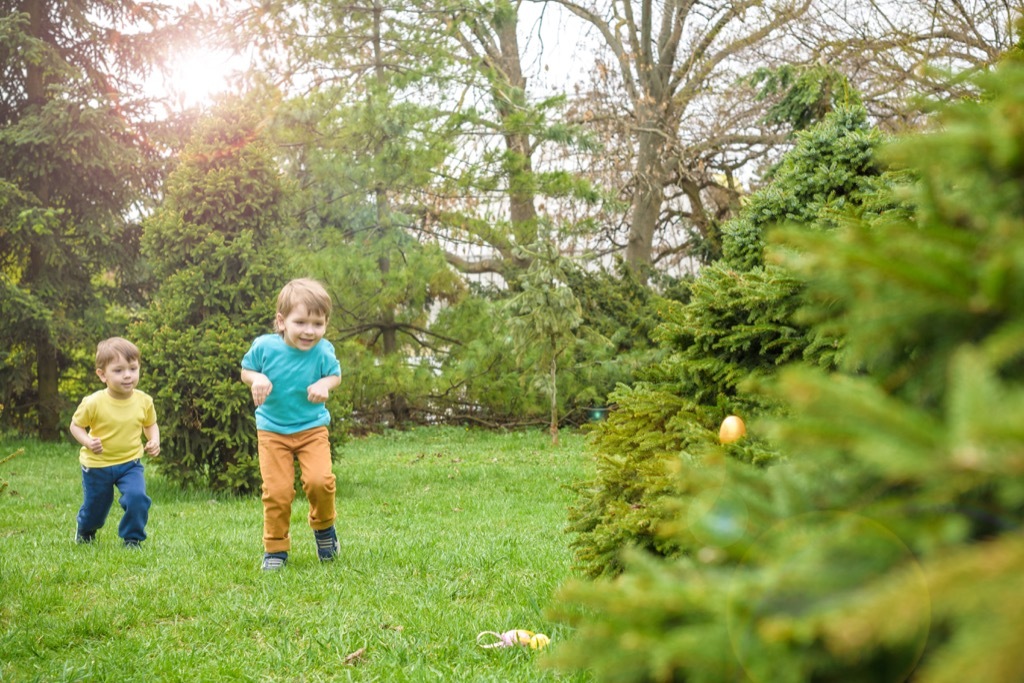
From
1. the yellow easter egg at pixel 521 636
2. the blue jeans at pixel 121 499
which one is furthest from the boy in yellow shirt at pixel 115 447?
the yellow easter egg at pixel 521 636

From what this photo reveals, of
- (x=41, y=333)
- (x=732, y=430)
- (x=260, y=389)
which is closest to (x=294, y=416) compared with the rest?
(x=260, y=389)

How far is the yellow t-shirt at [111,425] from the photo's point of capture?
5730 mm

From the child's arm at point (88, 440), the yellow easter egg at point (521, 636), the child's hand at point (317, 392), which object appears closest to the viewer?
the yellow easter egg at point (521, 636)

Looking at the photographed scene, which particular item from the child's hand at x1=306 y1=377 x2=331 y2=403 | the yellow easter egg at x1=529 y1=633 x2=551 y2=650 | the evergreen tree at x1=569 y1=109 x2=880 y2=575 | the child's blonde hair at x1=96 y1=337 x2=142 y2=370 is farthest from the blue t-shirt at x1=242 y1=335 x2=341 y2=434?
the yellow easter egg at x1=529 y1=633 x2=551 y2=650

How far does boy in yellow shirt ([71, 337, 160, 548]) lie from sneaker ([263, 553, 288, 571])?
1.29 metres

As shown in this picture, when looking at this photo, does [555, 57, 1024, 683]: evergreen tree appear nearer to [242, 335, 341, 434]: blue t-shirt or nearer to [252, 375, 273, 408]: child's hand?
[252, 375, 273, 408]: child's hand

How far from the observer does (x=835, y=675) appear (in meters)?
0.81

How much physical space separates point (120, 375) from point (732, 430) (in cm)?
481

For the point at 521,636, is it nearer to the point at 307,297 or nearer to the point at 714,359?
the point at 714,359

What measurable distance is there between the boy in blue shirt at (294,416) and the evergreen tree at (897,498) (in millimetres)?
4196

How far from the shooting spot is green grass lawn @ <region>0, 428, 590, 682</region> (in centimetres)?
317

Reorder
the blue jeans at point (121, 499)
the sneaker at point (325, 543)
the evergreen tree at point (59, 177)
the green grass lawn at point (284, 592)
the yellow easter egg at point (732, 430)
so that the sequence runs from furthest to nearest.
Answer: the evergreen tree at point (59, 177) → the blue jeans at point (121, 499) → the sneaker at point (325, 543) → the green grass lawn at point (284, 592) → the yellow easter egg at point (732, 430)

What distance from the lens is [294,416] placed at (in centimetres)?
514

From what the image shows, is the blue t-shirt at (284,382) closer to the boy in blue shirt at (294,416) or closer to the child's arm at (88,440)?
the boy in blue shirt at (294,416)
